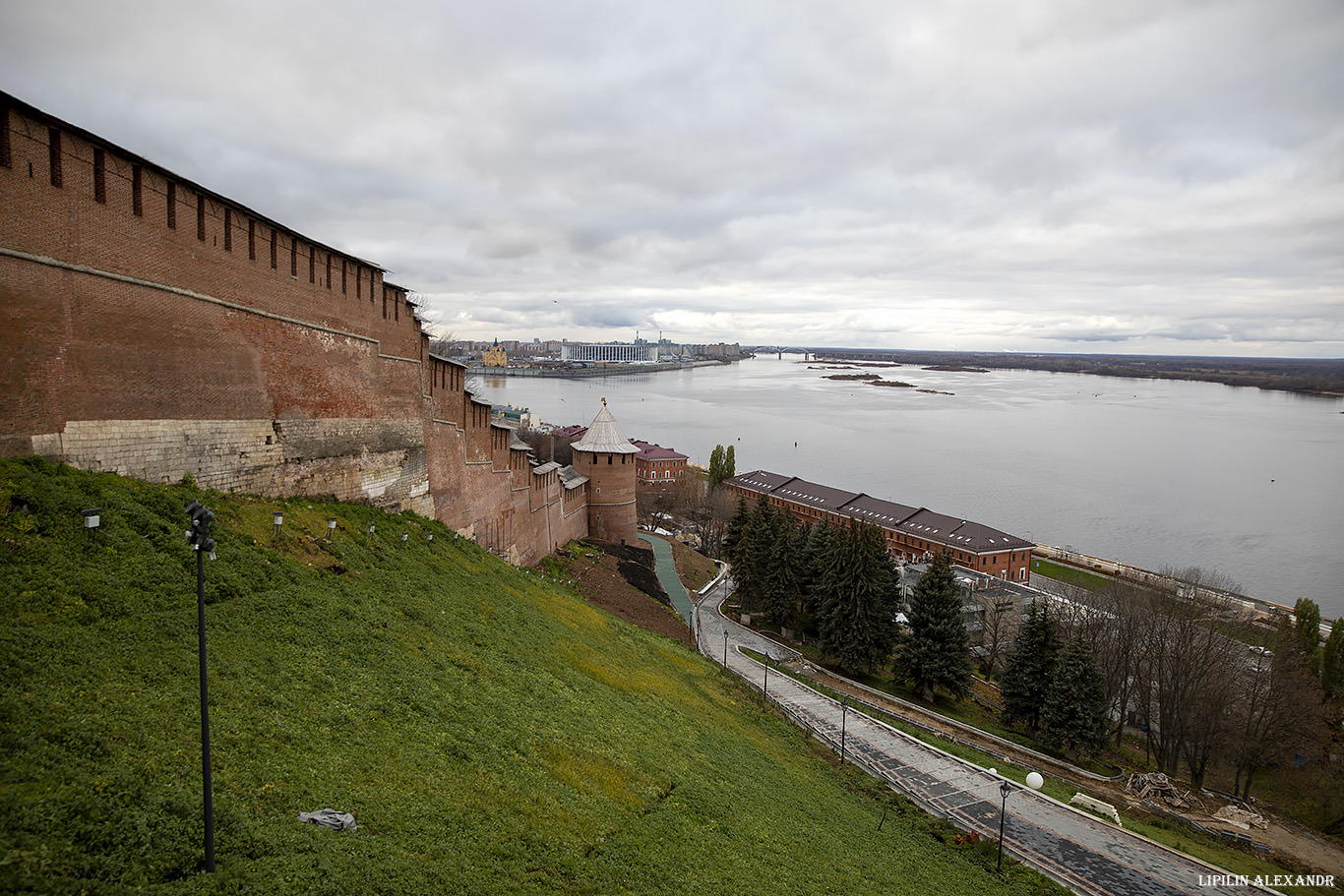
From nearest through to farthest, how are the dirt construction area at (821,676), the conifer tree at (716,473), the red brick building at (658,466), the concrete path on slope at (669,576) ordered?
the dirt construction area at (821,676) → the concrete path on slope at (669,576) → the conifer tree at (716,473) → the red brick building at (658,466)

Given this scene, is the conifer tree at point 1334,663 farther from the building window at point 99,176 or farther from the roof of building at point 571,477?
the building window at point 99,176

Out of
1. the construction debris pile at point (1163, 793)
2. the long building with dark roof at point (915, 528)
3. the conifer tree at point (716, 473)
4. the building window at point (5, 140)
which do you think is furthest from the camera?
the conifer tree at point (716, 473)

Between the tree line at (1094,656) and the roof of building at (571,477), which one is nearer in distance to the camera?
Answer: the tree line at (1094,656)

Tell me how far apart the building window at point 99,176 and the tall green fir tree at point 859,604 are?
19839 millimetres

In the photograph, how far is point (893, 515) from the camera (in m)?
42.9

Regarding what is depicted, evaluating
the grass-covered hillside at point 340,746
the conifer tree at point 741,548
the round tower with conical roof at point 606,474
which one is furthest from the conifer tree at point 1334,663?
the round tower with conical roof at point 606,474

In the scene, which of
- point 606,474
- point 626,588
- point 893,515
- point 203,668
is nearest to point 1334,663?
point 893,515

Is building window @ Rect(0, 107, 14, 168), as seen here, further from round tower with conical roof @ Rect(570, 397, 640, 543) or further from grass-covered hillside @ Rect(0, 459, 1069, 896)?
round tower with conical roof @ Rect(570, 397, 640, 543)

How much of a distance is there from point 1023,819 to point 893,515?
104ft

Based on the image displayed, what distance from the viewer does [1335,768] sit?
19.8 meters

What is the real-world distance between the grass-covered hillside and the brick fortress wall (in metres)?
0.93

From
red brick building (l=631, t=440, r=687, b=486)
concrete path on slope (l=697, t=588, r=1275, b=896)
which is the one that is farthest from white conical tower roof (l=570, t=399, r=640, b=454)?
red brick building (l=631, t=440, r=687, b=486)

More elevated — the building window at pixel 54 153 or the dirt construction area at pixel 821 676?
the building window at pixel 54 153

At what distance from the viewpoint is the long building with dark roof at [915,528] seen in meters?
37.9
